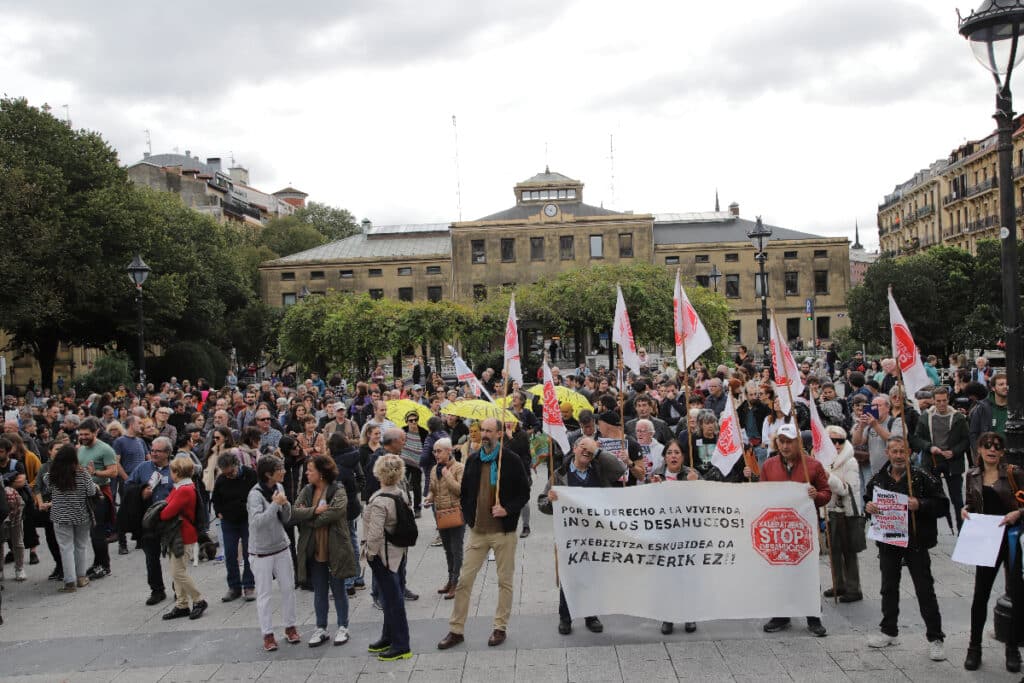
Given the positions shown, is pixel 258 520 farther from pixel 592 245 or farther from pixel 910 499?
pixel 592 245

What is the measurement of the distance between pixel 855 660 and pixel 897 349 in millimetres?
2858

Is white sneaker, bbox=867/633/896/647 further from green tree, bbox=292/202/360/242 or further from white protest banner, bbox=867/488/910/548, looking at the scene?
green tree, bbox=292/202/360/242

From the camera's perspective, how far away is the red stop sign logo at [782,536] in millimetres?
7477

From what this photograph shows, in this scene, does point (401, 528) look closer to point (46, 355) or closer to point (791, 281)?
point (46, 355)

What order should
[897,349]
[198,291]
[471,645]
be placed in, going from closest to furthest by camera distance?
[471,645] → [897,349] → [198,291]

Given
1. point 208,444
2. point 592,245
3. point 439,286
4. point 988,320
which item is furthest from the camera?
point 439,286

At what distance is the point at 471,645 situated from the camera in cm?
757

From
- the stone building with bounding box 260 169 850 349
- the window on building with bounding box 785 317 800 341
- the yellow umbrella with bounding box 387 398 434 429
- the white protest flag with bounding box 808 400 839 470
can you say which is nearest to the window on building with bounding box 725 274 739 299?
the stone building with bounding box 260 169 850 349

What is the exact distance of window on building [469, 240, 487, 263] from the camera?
61.8m

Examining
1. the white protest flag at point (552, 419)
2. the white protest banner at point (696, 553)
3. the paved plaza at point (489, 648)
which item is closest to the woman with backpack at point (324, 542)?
the paved plaza at point (489, 648)

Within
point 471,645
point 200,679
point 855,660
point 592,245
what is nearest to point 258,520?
point 200,679

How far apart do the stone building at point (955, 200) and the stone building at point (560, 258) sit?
Result: 7.86m

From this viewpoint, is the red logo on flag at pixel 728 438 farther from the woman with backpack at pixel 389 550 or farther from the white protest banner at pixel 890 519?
the woman with backpack at pixel 389 550

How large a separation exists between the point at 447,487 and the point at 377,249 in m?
60.3
